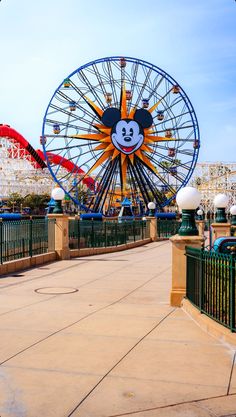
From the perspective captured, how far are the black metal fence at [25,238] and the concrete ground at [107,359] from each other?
4889 millimetres

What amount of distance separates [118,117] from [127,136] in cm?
191

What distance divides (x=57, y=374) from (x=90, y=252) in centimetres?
1728

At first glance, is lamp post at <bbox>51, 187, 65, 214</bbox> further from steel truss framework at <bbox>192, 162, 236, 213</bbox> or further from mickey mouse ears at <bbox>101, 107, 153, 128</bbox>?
steel truss framework at <bbox>192, 162, 236, 213</bbox>

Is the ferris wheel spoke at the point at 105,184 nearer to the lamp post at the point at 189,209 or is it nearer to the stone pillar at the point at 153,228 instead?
the stone pillar at the point at 153,228

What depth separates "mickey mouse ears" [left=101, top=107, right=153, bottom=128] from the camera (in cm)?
4541

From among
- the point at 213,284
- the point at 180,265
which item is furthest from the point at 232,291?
the point at 180,265

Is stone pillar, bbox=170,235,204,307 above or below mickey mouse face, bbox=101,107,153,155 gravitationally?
below

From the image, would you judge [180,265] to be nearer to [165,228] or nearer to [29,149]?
[165,228]

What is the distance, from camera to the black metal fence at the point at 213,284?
25.4ft

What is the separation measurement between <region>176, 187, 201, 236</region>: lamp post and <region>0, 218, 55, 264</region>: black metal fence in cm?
732

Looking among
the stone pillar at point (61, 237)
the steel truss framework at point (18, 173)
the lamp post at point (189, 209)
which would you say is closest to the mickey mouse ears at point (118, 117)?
the stone pillar at point (61, 237)

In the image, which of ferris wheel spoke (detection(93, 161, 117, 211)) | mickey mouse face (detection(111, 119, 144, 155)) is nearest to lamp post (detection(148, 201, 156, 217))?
mickey mouse face (detection(111, 119, 144, 155))

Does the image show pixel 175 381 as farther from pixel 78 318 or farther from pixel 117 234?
pixel 117 234

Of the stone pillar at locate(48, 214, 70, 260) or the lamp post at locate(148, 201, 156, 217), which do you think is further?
the lamp post at locate(148, 201, 156, 217)
